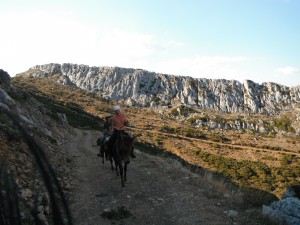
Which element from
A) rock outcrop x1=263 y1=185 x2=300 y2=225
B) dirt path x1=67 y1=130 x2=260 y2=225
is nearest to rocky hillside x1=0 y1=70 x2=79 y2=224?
dirt path x1=67 y1=130 x2=260 y2=225

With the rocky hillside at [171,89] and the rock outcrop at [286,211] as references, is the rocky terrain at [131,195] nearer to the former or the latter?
the rock outcrop at [286,211]

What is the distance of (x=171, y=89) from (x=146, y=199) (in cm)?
13467

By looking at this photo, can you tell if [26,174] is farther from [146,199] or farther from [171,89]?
[171,89]

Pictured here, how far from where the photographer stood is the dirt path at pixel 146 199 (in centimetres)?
876

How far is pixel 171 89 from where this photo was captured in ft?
472

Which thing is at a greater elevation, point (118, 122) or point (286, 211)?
point (118, 122)

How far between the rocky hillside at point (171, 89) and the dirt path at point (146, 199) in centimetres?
11466

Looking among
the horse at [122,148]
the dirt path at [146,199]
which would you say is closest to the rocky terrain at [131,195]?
the dirt path at [146,199]

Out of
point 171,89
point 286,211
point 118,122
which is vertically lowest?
point 286,211

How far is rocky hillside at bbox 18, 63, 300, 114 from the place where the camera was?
136 metres

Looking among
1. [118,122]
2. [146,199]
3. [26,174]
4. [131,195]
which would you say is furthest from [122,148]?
[26,174]

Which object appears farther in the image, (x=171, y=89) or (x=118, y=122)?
(x=171, y=89)

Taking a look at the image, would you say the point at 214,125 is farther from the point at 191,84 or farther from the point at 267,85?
the point at 267,85

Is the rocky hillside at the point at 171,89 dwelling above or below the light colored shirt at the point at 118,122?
above
